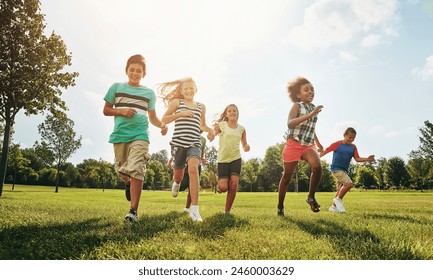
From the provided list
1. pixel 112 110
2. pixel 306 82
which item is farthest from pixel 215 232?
pixel 306 82

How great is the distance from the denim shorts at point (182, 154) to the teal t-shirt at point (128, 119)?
0.75 metres

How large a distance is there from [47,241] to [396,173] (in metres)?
65.9

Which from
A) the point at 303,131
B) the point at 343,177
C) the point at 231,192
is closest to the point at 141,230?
the point at 231,192

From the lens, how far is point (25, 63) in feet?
39.8

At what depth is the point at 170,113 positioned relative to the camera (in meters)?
5.27

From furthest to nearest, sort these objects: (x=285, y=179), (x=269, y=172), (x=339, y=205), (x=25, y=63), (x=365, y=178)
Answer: (x=365, y=178), (x=269, y=172), (x=25, y=63), (x=339, y=205), (x=285, y=179)

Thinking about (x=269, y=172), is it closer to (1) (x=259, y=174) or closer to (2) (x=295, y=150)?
(1) (x=259, y=174)

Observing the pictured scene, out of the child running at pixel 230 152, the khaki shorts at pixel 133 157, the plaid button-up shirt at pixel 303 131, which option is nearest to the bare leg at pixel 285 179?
the plaid button-up shirt at pixel 303 131

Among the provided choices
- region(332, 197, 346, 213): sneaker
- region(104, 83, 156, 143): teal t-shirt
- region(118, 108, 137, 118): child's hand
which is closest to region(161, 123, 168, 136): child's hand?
region(104, 83, 156, 143): teal t-shirt

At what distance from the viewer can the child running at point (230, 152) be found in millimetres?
6109

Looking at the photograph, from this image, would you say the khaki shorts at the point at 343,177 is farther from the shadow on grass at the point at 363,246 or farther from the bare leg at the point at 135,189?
the bare leg at the point at 135,189

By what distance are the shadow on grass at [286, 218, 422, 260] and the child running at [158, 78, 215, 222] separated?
2134 millimetres

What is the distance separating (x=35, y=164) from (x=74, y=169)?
569 cm
